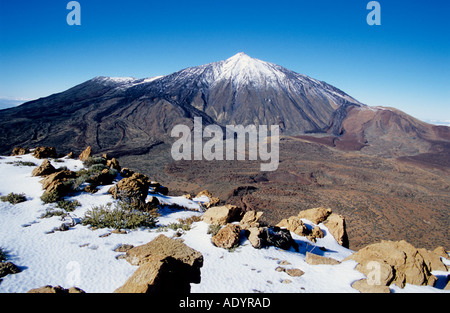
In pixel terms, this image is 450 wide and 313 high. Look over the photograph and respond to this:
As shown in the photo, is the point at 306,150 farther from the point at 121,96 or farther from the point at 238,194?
the point at 121,96

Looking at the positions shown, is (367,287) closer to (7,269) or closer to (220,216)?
(220,216)

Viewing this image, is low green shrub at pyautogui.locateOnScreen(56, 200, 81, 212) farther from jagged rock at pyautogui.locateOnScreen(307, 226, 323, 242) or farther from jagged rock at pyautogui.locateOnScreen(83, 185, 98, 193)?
jagged rock at pyautogui.locateOnScreen(307, 226, 323, 242)

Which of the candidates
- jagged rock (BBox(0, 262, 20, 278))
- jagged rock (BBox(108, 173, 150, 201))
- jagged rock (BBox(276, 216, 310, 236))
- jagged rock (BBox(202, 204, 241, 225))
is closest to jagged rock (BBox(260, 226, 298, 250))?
jagged rock (BBox(276, 216, 310, 236))

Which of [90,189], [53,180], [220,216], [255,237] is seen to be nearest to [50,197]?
[53,180]

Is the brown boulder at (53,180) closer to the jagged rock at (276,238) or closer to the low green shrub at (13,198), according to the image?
the low green shrub at (13,198)

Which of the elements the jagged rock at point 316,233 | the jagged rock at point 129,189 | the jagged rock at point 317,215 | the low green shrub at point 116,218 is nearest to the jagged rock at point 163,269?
the low green shrub at point 116,218

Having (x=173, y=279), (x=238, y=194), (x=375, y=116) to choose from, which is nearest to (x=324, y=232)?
(x=173, y=279)
